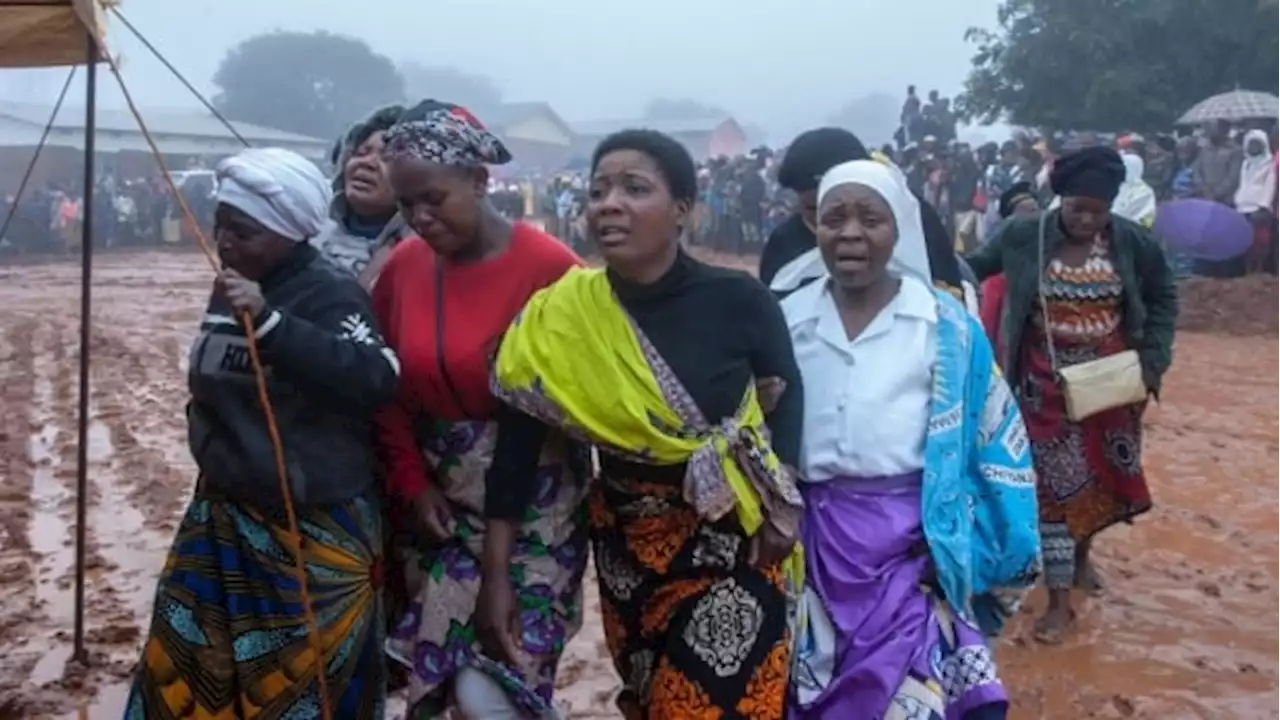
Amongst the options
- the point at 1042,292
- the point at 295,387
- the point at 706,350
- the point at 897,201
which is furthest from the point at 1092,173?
→ the point at 295,387

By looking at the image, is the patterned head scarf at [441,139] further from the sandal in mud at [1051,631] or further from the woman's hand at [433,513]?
the sandal in mud at [1051,631]

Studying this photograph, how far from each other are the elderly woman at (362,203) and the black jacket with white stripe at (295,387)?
767mm

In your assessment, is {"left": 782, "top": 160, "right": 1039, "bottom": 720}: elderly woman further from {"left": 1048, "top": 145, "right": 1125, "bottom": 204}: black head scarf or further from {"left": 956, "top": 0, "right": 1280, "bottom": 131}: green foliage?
{"left": 956, "top": 0, "right": 1280, "bottom": 131}: green foliage

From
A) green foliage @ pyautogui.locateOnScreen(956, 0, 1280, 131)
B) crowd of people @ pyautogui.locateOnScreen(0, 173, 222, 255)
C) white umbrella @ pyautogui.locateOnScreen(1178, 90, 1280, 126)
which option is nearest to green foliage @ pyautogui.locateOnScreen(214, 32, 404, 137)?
crowd of people @ pyautogui.locateOnScreen(0, 173, 222, 255)

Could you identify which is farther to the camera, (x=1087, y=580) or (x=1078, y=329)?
(x=1087, y=580)

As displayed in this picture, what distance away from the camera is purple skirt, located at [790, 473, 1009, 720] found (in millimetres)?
3154

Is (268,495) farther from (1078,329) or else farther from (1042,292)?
(1078,329)

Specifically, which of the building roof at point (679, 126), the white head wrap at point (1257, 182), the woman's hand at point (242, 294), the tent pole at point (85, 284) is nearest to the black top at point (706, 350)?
the woman's hand at point (242, 294)

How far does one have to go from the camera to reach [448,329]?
10.6 feet

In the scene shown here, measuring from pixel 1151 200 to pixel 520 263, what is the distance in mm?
5571

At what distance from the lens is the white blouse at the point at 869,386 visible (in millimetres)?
3203

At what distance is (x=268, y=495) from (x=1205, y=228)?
50.3 ft

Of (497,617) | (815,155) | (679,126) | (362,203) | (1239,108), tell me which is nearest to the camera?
(497,617)

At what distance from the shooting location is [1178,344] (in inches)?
568
